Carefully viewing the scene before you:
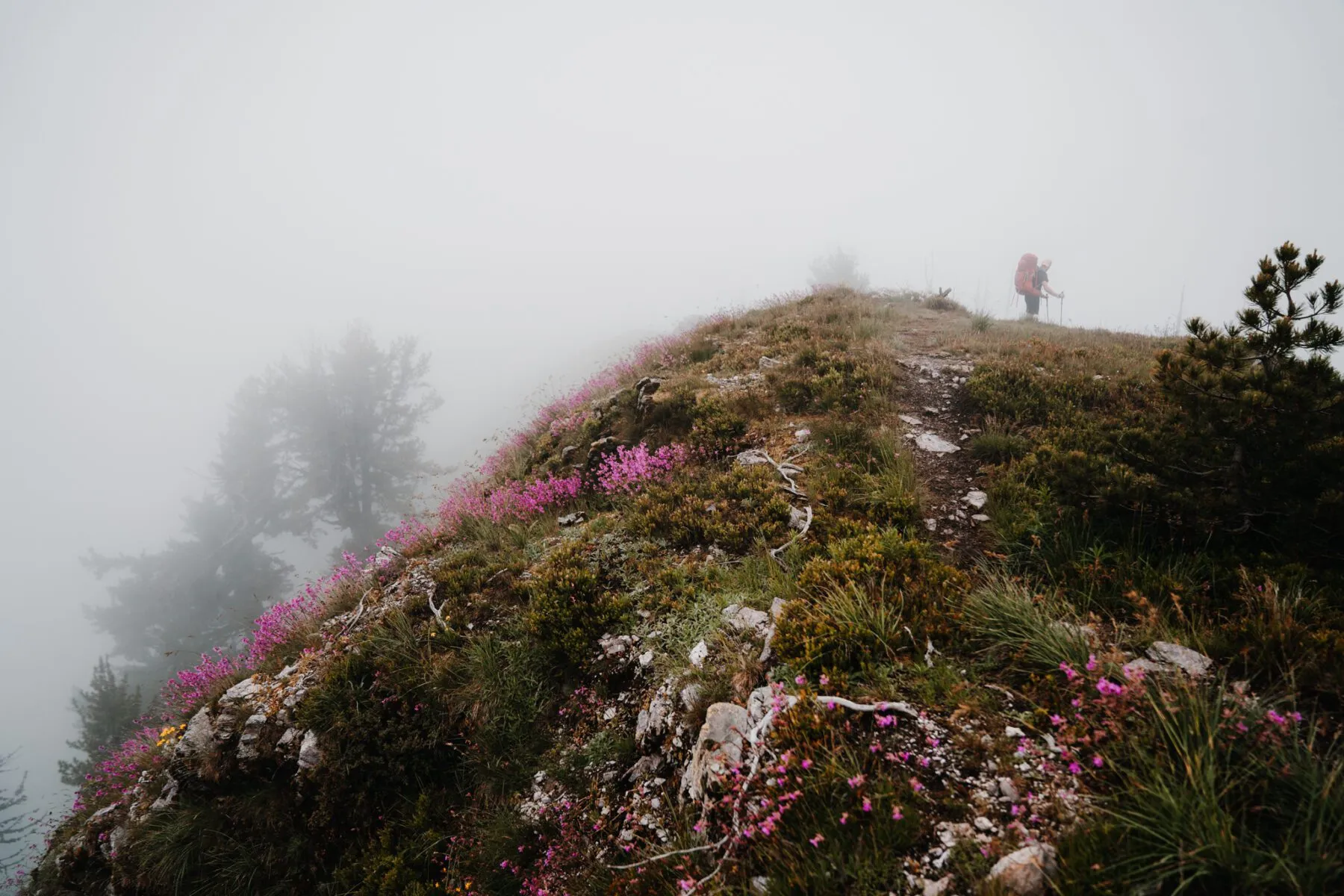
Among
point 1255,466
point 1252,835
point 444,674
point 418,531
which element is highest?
point 1255,466

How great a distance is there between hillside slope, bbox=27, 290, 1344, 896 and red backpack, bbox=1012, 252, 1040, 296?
469 inches

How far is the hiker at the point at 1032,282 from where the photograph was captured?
17.4m

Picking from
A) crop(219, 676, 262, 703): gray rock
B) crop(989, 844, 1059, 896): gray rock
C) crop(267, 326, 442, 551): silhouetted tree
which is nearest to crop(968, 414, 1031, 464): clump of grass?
crop(989, 844, 1059, 896): gray rock

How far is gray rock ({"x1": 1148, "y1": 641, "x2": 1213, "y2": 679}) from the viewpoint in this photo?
2.58 metres

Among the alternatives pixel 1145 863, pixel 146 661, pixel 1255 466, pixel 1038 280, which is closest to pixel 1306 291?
pixel 1255 466

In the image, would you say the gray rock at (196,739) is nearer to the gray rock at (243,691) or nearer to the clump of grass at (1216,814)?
the gray rock at (243,691)

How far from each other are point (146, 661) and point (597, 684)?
Result: 36.2 metres

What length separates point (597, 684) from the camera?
4.26m

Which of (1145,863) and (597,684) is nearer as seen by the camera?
(1145,863)

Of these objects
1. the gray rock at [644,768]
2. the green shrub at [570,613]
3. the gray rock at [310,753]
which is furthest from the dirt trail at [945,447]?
the gray rock at [310,753]

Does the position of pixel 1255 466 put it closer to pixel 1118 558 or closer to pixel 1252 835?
pixel 1118 558

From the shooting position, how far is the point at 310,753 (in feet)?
14.9

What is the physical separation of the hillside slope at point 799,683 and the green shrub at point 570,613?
0.04 meters

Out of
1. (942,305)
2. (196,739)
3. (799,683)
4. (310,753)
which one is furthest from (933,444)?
(942,305)
